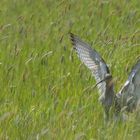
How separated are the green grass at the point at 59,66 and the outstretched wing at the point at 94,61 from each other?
0.13 meters

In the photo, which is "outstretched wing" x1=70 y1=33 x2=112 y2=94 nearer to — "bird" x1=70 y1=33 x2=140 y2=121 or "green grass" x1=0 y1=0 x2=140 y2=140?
"bird" x1=70 y1=33 x2=140 y2=121

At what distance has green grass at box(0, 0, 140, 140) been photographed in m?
5.02

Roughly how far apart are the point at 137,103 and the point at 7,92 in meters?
0.95

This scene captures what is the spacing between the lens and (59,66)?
644 cm

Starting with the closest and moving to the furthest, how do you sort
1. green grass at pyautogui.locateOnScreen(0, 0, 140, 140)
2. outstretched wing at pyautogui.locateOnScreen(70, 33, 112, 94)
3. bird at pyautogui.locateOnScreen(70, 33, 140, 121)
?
green grass at pyautogui.locateOnScreen(0, 0, 140, 140), bird at pyautogui.locateOnScreen(70, 33, 140, 121), outstretched wing at pyautogui.locateOnScreen(70, 33, 112, 94)

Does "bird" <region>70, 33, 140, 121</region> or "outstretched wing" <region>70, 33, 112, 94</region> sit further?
"outstretched wing" <region>70, 33, 112, 94</region>

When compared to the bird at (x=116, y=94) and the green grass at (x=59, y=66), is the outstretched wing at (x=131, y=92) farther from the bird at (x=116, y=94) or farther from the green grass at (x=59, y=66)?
the green grass at (x=59, y=66)

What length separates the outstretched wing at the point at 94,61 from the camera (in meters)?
5.63

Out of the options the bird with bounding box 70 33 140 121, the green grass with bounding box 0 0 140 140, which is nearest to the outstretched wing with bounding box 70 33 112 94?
A: the bird with bounding box 70 33 140 121

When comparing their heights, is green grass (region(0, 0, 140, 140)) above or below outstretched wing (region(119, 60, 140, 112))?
below

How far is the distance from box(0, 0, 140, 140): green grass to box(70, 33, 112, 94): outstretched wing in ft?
0.43

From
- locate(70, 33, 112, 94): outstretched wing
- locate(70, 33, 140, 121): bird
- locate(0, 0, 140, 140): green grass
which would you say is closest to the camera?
locate(0, 0, 140, 140): green grass

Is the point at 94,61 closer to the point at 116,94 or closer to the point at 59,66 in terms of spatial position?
the point at 116,94

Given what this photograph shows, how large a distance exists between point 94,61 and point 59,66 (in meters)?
0.65
